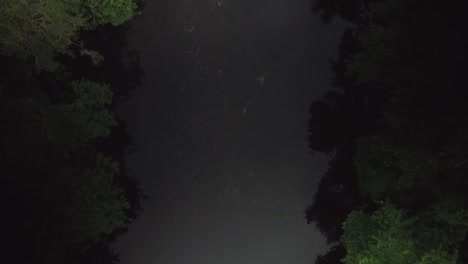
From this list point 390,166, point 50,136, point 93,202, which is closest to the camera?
point 50,136

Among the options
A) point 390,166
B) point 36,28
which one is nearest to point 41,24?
point 36,28

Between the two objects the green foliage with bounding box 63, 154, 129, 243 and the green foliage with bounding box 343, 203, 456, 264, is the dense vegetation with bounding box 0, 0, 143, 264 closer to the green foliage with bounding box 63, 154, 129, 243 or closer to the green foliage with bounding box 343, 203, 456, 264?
the green foliage with bounding box 63, 154, 129, 243

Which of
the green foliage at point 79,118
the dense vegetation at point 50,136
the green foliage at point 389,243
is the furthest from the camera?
the green foliage at point 79,118

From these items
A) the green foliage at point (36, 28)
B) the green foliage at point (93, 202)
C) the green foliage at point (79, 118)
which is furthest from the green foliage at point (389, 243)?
the green foliage at point (36, 28)

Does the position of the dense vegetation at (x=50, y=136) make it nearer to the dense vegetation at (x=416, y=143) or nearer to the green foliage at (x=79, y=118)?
the green foliage at (x=79, y=118)

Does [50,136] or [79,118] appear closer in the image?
[50,136]

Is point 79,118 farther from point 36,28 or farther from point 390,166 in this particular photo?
point 390,166

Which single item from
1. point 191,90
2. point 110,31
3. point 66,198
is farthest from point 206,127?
point 66,198

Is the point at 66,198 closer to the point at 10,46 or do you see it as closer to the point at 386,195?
the point at 10,46
